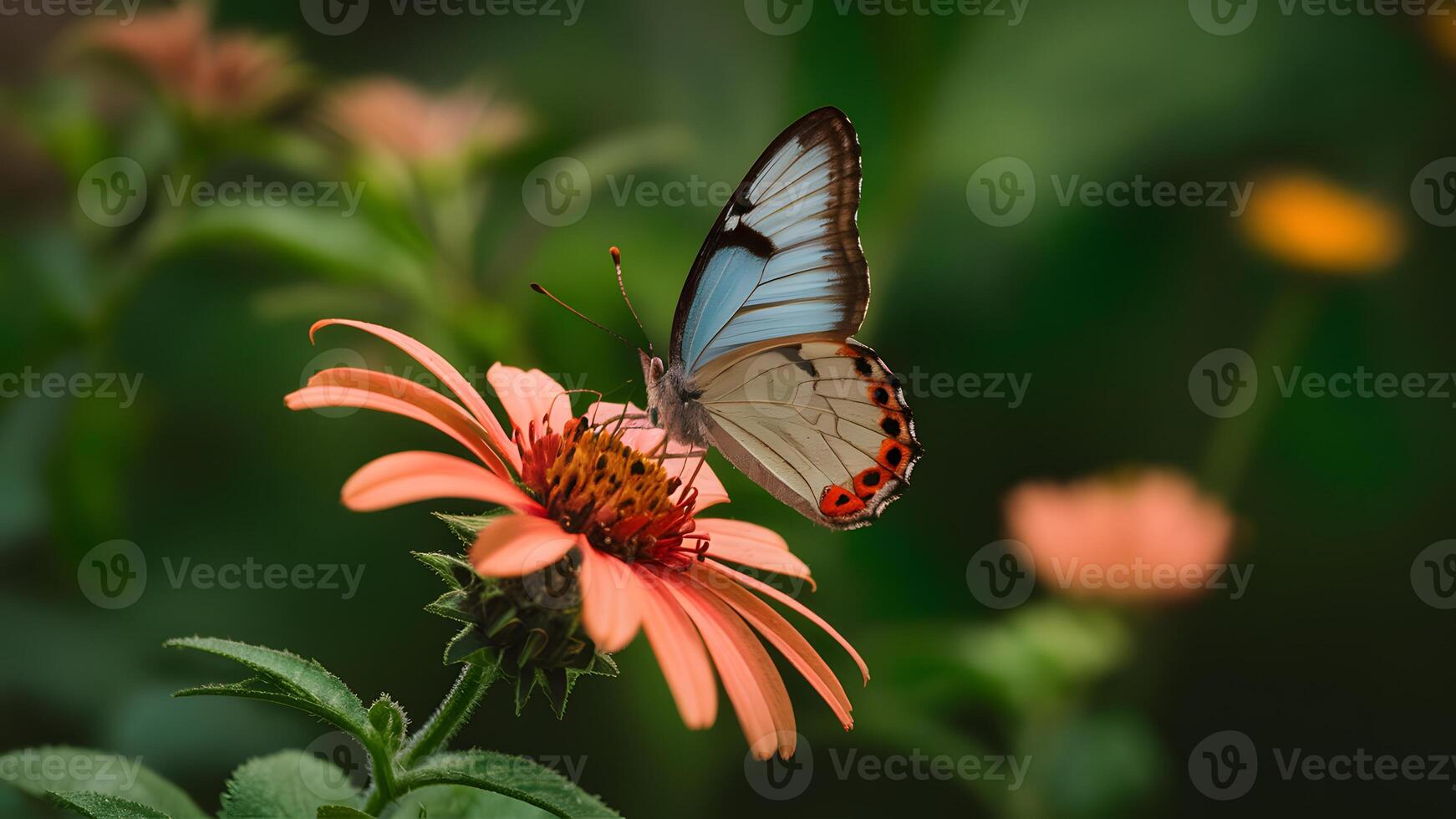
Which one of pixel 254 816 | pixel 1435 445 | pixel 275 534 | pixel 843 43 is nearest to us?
pixel 254 816

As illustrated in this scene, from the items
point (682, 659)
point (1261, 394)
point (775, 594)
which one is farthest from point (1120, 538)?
point (682, 659)

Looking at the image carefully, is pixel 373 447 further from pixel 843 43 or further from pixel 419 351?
pixel 843 43

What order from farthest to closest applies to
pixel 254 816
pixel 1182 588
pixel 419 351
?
1. pixel 1182 588
2. pixel 419 351
3. pixel 254 816

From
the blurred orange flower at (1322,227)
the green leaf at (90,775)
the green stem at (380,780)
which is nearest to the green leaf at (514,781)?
the green stem at (380,780)

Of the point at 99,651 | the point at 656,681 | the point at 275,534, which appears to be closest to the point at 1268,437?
Answer: the point at 656,681

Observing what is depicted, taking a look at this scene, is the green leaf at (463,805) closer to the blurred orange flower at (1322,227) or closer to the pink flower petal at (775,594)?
the pink flower petal at (775,594)

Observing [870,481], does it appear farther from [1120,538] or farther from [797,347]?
[1120,538]
